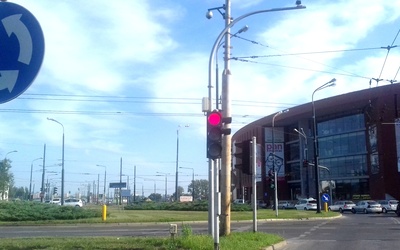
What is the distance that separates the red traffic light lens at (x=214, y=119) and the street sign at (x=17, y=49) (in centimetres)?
856

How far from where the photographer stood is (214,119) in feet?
42.9

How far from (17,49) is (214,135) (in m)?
8.59

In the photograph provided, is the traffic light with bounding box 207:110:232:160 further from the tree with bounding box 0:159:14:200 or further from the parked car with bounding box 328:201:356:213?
the tree with bounding box 0:159:14:200

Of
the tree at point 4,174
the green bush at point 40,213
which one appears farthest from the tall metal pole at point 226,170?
the tree at point 4,174

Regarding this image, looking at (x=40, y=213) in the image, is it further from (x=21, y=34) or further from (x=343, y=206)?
(x=343, y=206)

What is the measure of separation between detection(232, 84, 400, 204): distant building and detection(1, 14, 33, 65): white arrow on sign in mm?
52916

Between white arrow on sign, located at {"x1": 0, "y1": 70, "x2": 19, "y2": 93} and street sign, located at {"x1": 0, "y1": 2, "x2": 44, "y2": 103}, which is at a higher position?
street sign, located at {"x1": 0, "y1": 2, "x2": 44, "y2": 103}

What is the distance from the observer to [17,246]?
45.5 feet

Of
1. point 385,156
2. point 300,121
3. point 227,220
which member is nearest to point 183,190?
point 300,121

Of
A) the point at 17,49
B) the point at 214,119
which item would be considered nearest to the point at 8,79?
the point at 17,49

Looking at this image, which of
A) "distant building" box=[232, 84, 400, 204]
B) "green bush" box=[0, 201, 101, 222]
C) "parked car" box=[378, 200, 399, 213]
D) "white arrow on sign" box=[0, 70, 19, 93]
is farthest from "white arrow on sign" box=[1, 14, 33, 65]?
"parked car" box=[378, 200, 399, 213]

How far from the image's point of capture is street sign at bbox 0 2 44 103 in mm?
4535

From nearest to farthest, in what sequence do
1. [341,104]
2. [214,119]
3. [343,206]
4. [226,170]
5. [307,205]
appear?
[214,119], [226,170], [343,206], [307,205], [341,104]

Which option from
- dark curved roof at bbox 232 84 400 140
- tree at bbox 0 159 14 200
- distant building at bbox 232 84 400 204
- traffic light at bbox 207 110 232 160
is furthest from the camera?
tree at bbox 0 159 14 200
